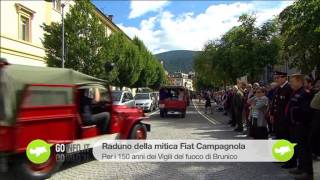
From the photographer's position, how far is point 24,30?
34.5 metres

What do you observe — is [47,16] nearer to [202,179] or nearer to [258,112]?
[258,112]

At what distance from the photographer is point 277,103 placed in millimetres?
10375

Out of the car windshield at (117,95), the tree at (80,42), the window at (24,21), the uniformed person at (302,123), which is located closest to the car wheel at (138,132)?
the uniformed person at (302,123)

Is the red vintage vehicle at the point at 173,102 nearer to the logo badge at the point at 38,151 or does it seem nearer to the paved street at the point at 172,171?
the paved street at the point at 172,171

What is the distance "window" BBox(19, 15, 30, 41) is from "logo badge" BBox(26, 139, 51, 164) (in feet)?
86.5

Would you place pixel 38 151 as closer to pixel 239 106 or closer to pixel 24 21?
pixel 239 106

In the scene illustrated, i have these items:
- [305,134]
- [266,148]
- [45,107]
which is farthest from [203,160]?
[45,107]

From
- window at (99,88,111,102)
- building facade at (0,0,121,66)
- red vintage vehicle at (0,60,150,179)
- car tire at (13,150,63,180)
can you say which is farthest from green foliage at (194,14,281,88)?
car tire at (13,150,63,180)

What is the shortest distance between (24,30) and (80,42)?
479 centimetres

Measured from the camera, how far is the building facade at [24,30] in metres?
30.7

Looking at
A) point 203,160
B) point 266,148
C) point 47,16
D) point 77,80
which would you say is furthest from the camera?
point 47,16

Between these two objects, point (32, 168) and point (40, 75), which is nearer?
point (32, 168)

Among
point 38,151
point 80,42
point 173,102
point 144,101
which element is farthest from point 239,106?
point 144,101

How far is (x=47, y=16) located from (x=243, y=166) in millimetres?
31543
